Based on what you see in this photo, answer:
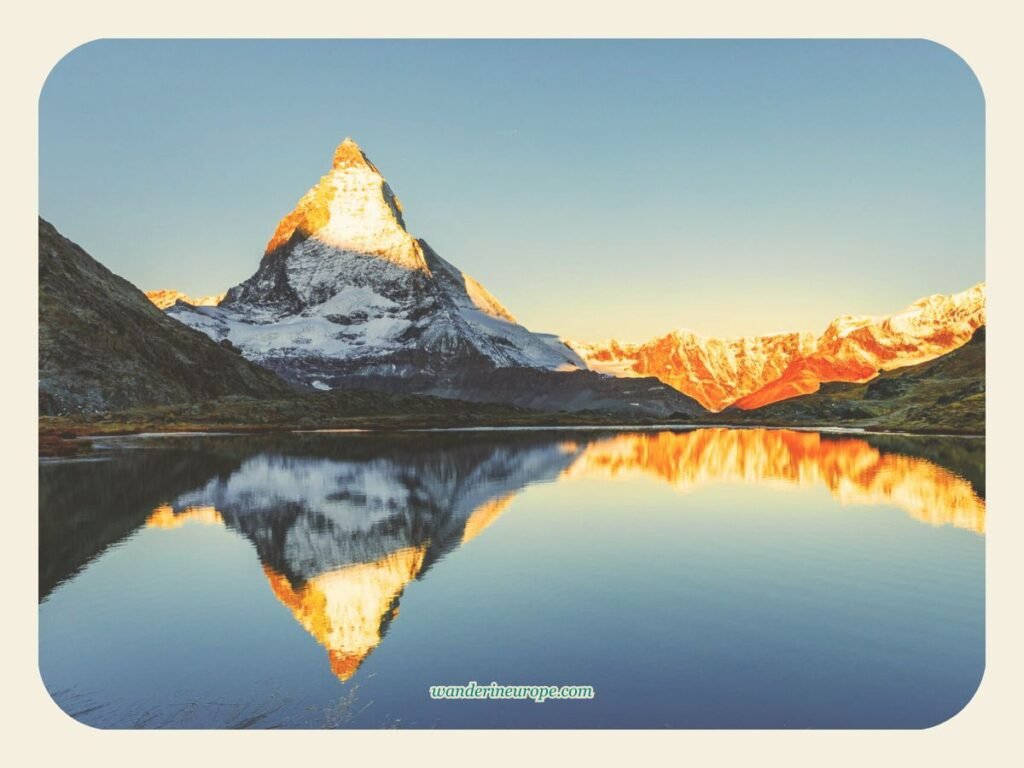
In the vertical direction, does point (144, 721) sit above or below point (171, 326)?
below

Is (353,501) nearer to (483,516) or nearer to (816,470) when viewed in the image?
(483,516)

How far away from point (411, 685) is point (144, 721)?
15.2ft

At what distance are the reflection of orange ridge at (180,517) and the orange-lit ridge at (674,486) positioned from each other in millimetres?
39

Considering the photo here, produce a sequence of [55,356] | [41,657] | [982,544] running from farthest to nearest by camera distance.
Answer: [55,356] < [982,544] < [41,657]

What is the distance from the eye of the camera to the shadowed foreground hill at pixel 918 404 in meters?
80.9

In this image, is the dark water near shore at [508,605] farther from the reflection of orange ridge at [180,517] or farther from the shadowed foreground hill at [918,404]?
the shadowed foreground hill at [918,404]

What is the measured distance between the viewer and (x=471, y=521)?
3350 centimetres

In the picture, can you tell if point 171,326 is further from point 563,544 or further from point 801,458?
point 563,544

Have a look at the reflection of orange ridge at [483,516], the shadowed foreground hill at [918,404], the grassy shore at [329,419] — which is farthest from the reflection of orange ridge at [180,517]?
the shadowed foreground hill at [918,404]

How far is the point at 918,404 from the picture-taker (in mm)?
112250

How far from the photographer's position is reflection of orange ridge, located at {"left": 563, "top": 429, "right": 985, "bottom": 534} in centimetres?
3678

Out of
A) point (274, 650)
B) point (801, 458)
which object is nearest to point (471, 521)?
point (274, 650)

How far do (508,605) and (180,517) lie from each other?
18.4 m

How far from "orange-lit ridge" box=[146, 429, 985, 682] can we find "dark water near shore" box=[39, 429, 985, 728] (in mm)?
134
